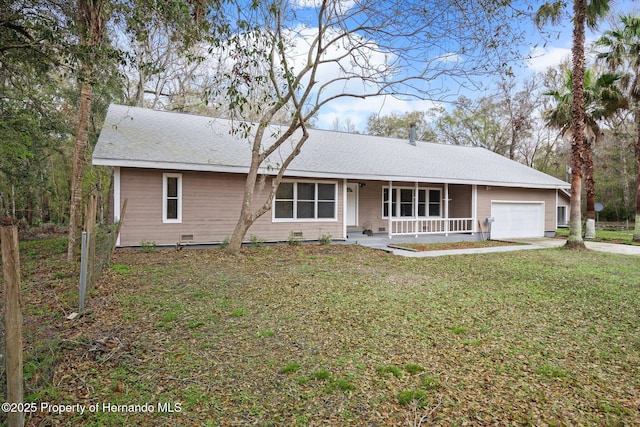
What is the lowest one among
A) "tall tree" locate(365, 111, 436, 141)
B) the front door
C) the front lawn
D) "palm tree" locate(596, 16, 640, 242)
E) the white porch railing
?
the front lawn

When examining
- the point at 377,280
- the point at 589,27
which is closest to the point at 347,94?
the point at 377,280

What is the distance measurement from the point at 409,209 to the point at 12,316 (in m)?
14.9

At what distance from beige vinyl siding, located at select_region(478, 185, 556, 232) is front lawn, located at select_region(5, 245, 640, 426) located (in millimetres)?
8783

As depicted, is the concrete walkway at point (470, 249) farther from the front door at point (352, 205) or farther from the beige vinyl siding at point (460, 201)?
the beige vinyl siding at point (460, 201)

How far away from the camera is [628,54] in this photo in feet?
47.6

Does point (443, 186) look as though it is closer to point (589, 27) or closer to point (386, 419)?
point (589, 27)

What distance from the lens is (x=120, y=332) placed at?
13.3 feet

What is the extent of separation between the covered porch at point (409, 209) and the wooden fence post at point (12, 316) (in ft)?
39.0

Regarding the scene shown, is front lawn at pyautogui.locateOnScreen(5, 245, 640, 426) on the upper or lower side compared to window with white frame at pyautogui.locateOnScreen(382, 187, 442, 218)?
lower

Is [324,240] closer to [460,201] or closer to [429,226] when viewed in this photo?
[429,226]

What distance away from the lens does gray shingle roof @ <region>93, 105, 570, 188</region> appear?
1026cm

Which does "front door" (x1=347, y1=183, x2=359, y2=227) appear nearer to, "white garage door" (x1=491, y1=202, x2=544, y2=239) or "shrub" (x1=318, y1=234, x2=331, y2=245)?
"shrub" (x1=318, y1=234, x2=331, y2=245)

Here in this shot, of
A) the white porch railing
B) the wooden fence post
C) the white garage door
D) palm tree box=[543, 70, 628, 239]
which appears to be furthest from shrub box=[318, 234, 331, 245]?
palm tree box=[543, 70, 628, 239]

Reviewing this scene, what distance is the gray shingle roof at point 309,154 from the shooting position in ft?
33.7
